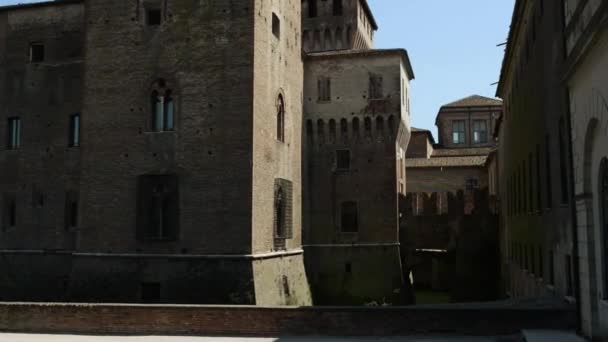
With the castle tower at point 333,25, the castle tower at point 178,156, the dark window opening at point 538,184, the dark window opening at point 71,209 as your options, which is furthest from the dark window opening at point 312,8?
the dark window opening at point 538,184

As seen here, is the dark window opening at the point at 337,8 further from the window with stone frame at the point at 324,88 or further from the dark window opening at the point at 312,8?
the window with stone frame at the point at 324,88

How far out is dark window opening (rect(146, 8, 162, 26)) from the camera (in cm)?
1989

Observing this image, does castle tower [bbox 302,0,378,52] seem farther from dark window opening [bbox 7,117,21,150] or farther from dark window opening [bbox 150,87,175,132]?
dark window opening [bbox 7,117,21,150]

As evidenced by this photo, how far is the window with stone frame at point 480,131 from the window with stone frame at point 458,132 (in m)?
0.86

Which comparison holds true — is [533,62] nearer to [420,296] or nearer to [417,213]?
[417,213]

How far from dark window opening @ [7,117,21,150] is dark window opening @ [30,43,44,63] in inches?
87.8

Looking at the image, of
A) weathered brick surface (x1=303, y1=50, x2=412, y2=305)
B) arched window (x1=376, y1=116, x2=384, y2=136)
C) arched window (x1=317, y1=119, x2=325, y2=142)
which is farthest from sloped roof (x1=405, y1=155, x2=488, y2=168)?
arched window (x1=317, y1=119, x2=325, y2=142)

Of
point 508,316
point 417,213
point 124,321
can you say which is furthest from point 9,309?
point 417,213

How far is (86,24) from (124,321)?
1072 centimetres

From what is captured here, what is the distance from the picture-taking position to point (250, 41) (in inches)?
741

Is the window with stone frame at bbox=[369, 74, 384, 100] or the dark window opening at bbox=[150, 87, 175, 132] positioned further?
the window with stone frame at bbox=[369, 74, 384, 100]

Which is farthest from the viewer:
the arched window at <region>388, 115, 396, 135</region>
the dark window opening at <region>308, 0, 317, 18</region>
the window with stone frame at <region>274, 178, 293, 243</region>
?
the dark window opening at <region>308, 0, 317, 18</region>

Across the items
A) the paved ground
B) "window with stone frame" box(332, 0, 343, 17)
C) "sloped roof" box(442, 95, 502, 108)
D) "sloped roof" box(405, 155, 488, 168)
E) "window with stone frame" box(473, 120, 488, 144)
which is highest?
"window with stone frame" box(332, 0, 343, 17)

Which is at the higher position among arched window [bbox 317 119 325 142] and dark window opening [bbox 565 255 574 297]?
arched window [bbox 317 119 325 142]
